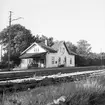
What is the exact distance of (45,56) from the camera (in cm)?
3494

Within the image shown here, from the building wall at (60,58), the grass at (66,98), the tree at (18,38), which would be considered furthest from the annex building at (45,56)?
the grass at (66,98)

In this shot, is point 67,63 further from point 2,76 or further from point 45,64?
point 2,76

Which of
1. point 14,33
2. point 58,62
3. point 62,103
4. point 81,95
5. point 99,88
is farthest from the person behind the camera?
point 14,33

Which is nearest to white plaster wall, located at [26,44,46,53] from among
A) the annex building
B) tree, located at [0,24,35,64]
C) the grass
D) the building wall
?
the annex building

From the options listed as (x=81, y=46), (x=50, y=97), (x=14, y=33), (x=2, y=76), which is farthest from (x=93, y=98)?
(x=81, y=46)

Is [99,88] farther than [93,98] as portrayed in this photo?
Yes

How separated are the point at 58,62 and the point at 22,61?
9.40m

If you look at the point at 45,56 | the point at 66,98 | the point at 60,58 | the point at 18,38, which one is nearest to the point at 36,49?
the point at 45,56

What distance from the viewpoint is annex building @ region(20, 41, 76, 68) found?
3503cm

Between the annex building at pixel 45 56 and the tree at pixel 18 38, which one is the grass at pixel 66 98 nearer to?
the annex building at pixel 45 56

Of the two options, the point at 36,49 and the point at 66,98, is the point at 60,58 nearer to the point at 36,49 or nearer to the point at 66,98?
the point at 36,49

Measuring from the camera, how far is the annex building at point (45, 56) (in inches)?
1379

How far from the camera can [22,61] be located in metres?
39.5

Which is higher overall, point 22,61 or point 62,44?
point 62,44
